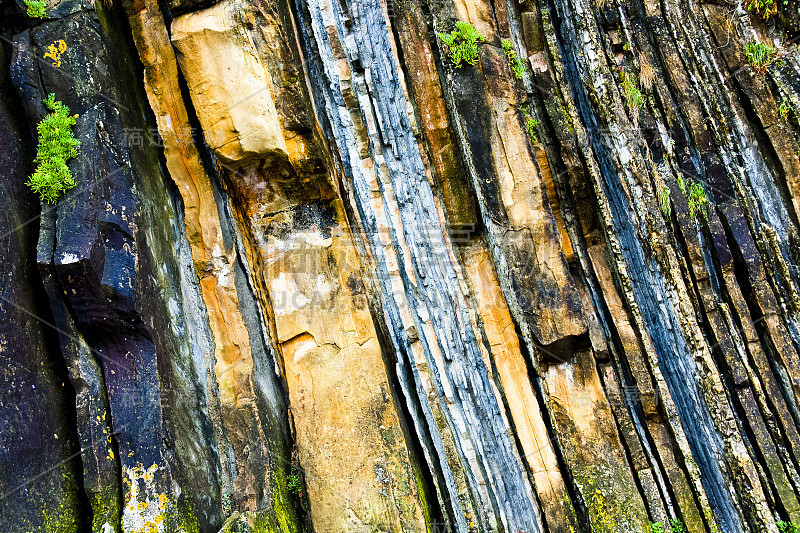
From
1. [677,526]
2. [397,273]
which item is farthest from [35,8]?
[677,526]

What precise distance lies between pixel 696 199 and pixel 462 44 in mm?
3070

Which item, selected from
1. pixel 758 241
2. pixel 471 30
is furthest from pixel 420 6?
pixel 758 241

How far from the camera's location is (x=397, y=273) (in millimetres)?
5039

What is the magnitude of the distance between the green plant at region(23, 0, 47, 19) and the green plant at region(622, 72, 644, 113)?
19.0 feet

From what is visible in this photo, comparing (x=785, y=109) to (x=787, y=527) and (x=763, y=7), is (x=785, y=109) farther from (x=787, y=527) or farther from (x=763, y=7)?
(x=787, y=527)

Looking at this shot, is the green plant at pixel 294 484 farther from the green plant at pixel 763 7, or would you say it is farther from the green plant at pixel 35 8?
the green plant at pixel 763 7

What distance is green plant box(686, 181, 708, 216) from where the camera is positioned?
5.43 meters

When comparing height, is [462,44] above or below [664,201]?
above

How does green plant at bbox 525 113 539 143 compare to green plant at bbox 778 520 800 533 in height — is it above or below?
above

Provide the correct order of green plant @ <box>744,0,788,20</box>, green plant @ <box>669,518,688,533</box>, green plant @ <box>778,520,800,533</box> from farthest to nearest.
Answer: green plant @ <box>744,0,788,20</box>
green plant @ <box>669,518,688,533</box>
green plant @ <box>778,520,800,533</box>

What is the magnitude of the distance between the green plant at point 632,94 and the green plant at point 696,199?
110 cm

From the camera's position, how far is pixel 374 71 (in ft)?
17.4

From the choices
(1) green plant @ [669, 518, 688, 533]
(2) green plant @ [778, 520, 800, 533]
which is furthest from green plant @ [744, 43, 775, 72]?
(1) green plant @ [669, 518, 688, 533]

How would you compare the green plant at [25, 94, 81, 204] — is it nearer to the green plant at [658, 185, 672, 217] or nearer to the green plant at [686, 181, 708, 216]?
the green plant at [658, 185, 672, 217]
